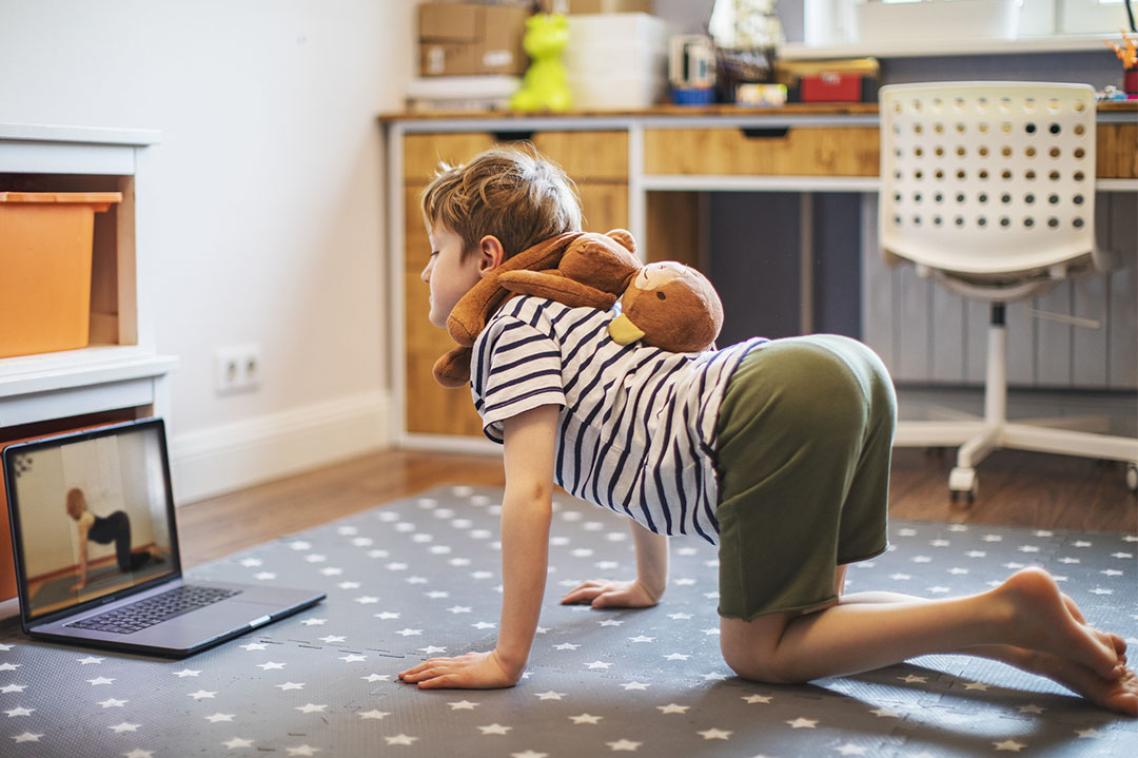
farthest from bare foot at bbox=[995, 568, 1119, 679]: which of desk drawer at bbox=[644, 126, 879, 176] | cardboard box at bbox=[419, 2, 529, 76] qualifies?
cardboard box at bbox=[419, 2, 529, 76]

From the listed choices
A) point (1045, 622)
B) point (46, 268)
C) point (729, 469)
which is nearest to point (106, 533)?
point (46, 268)

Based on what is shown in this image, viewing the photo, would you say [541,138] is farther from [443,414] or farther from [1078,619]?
[1078,619]

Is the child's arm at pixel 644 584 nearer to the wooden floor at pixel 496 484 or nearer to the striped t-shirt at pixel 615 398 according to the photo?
the striped t-shirt at pixel 615 398

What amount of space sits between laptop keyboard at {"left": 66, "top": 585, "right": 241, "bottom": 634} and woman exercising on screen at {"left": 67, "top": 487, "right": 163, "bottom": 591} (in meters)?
0.06

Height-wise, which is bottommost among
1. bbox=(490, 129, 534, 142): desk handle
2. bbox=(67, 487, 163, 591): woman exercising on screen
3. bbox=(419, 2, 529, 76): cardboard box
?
bbox=(67, 487, 163, 591): woman exercising on screen

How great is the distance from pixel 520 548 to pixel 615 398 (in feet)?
0.65

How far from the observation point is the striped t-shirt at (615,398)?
151 centimetres

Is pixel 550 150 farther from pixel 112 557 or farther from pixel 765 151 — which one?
pixel 112 557

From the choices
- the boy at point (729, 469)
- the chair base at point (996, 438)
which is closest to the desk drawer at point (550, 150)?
the chair base at point (996, 438)

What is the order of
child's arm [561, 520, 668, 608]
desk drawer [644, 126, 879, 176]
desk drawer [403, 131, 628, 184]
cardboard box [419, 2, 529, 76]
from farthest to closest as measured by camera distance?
1. cardboard box [419, 2, 529, 76]
2. desk drawer [403, 131, 628, 184]
3. desk drawer [644, 126, 879, 176]
4. child's arm [561, 520, 668, 608]

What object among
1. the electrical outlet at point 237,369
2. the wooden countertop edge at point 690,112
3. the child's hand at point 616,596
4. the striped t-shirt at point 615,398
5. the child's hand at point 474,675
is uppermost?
the wooden countertop edge at point 690,112

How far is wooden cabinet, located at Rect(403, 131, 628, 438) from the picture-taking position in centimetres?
309

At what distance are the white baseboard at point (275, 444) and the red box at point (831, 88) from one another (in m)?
1.22

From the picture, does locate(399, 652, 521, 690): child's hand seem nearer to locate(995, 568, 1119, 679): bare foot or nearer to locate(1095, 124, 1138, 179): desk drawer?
locate(995, 568, 1119, 679): bare foot
